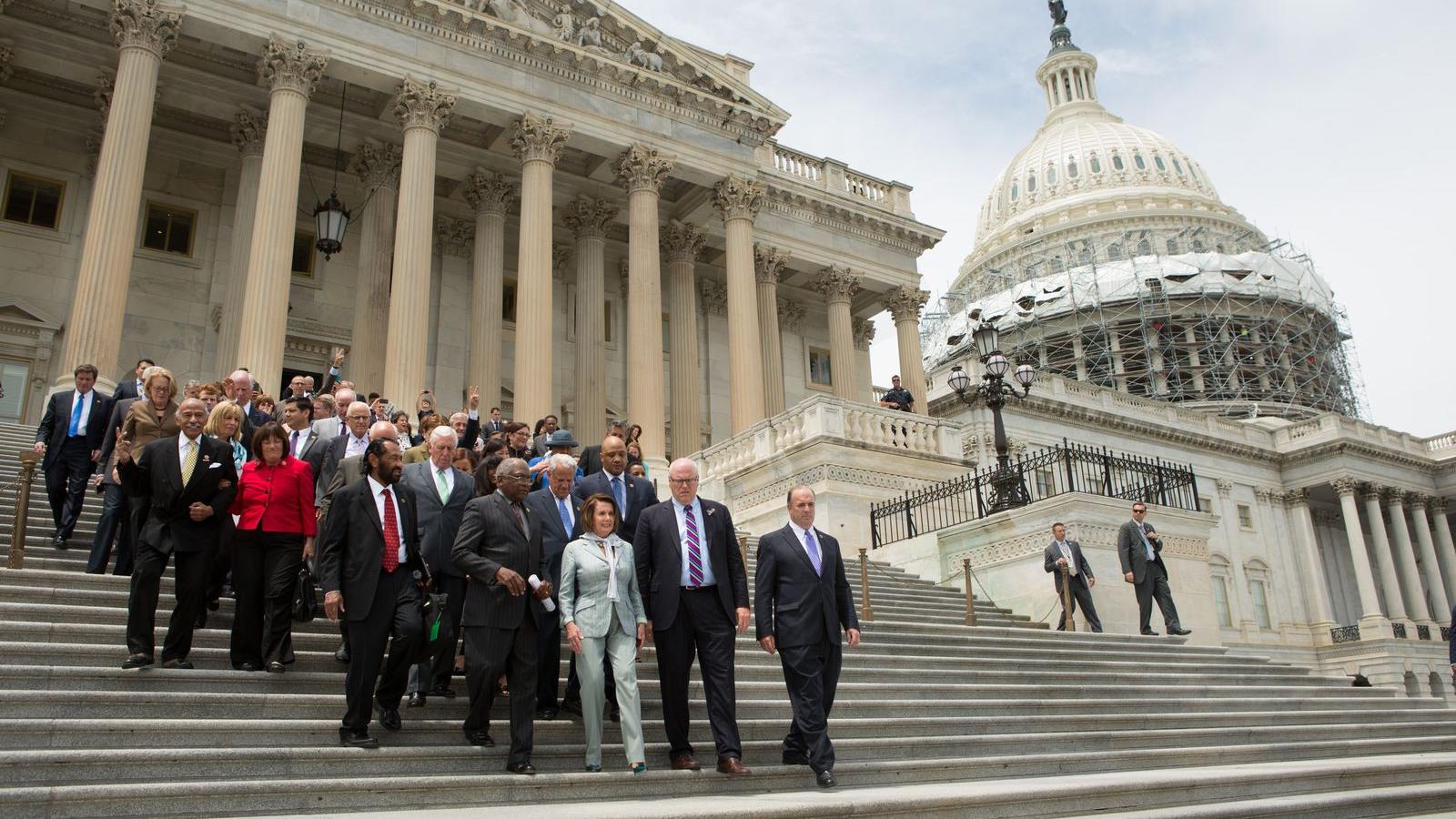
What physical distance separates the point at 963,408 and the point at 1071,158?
51.6 meters

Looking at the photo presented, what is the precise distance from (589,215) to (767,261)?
5858 mm

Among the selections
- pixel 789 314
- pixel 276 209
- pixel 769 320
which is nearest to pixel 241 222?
pixel 276 209

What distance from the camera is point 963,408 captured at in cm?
4091

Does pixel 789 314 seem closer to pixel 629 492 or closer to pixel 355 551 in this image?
pixel 629 492

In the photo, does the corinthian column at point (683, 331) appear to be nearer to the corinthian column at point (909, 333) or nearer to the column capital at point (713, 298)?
the column capital at point (713, 298)

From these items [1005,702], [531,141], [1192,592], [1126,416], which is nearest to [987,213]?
[1126,416]

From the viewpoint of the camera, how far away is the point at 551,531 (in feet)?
26.2

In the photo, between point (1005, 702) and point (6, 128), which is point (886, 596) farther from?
point (6, 128)

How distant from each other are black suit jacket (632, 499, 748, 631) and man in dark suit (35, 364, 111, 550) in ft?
21.3

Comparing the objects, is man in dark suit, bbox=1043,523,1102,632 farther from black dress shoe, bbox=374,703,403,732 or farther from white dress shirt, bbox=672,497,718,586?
black dress shoe, bbox=374,703,403,732

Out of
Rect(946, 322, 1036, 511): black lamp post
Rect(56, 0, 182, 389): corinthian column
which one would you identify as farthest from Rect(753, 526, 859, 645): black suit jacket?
Rect(56, 0, 182, 389): corinthian column

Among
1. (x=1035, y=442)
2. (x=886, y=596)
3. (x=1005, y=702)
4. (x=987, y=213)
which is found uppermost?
(x=987, y=213)

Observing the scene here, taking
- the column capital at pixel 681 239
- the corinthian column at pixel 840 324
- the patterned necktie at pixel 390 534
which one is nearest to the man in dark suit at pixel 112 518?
the patterned necktie at pixel 390 534

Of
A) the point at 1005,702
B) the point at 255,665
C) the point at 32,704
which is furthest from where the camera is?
the point at 1005,702
